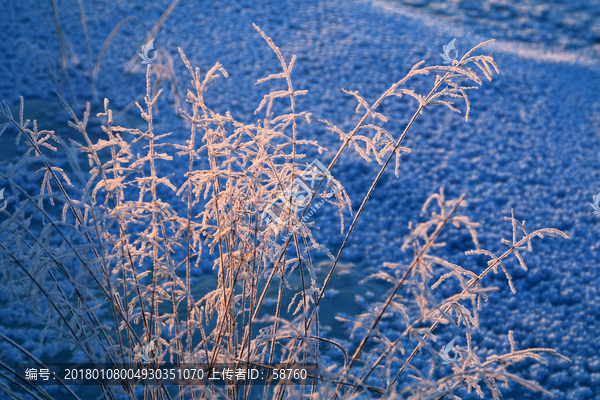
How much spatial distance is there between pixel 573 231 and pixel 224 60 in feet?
7.36

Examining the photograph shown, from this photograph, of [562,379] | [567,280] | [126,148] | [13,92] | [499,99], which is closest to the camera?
[126,148]

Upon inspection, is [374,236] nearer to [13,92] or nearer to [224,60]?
[224,60]

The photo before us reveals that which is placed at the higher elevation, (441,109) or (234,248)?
(441,109)

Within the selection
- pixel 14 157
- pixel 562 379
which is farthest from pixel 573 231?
pixel 14 157

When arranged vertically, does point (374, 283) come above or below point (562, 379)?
above

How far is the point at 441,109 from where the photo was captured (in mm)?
2807

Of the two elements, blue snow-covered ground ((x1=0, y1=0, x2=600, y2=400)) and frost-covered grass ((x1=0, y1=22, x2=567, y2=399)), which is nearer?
frost-covered grass ((x1=0, y1=22, x2=567, y2=399))

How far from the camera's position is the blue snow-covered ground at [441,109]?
180cm

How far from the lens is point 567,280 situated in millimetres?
1886

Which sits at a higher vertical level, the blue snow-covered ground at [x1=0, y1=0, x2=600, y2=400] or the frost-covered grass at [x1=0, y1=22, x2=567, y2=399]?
the blue snow-covered ground at [x1=0, y1=0, x2=600, y2=400]

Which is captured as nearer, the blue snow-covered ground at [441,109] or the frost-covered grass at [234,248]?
the frost-covered grass at [234,248]

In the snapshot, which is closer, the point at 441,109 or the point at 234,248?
the point at 234,248

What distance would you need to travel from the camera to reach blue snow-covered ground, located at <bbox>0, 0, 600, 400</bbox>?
1.80 metres

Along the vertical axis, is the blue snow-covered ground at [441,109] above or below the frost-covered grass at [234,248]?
above
